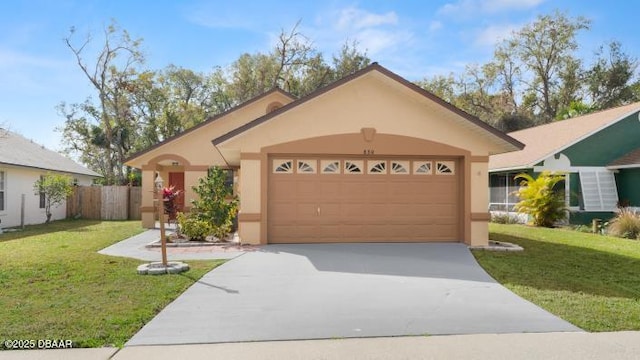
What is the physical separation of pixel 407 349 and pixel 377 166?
25.1ft

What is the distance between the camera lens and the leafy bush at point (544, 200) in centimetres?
1723

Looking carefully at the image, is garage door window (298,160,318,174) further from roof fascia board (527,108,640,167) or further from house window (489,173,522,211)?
house window (489,173,522,211)

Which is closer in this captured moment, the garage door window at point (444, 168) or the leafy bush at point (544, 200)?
the garage door window at point (444, 168)

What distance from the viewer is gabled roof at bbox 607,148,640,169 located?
17.5 metres

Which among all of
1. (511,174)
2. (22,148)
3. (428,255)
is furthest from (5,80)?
(511,174)

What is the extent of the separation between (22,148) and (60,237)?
9.78 metres

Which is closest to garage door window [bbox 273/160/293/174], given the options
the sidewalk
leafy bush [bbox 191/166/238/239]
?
leafy bush [bbox 191/166/238/239]

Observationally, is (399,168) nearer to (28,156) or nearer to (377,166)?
(377,166)

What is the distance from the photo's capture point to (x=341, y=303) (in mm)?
6367

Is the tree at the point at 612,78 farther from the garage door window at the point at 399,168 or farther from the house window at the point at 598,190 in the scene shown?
the garage door window at the point at 399,168

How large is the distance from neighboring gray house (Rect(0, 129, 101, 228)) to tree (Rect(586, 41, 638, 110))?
1451 inches

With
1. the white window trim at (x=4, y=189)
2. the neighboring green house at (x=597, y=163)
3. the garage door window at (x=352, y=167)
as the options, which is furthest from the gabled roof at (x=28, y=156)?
the neighboring green house at (x=597, y=163)

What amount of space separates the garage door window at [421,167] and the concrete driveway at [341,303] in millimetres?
2976

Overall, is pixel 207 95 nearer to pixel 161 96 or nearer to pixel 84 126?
pixel 161 96
